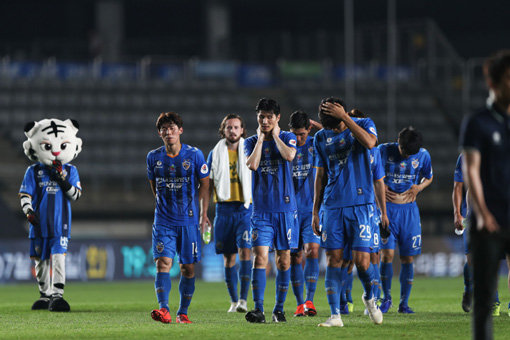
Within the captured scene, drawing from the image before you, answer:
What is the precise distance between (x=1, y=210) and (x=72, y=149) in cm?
1087

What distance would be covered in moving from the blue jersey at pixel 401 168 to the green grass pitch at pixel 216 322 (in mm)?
1586

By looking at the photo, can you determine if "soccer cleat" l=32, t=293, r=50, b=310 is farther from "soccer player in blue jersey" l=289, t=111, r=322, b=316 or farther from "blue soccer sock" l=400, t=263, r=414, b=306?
"blue soccer sock" l=400, t=263, r=414, b=306

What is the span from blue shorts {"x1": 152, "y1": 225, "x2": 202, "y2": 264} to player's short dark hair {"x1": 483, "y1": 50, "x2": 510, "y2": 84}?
4.23m

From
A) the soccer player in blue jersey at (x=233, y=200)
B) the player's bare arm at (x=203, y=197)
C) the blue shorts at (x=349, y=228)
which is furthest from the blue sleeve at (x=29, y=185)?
the blue shorts at (x=349, y=228)

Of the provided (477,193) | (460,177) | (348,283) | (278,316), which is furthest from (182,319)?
(477,193)

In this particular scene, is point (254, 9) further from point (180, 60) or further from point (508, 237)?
point (508, 237)

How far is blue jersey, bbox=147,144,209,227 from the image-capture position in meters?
9.04

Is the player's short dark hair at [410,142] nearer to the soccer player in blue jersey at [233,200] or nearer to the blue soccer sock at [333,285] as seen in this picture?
the soccer player in blue jersey at [233,200]

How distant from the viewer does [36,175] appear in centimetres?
1204

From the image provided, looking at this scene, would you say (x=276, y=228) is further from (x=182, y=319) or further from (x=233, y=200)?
(x=233, y=200)

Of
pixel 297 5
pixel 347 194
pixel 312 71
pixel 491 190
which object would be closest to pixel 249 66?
pixel 312 71

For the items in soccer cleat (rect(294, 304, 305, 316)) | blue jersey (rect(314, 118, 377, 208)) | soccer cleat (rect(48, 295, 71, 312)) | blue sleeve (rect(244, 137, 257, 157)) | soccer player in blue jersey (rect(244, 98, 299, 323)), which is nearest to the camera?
blue jersey (rect(314, 118, 377, 208))

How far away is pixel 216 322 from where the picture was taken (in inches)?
364

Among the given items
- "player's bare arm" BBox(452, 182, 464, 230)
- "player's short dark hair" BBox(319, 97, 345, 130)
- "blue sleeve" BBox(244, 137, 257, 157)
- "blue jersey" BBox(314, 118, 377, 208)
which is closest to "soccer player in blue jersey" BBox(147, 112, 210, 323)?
"blue sleeve" BBox(244, 137, 257, 157)
